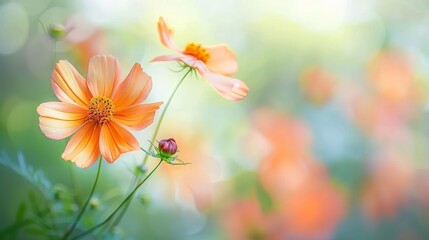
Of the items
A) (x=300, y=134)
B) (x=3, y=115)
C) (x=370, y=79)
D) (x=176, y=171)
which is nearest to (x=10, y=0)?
(x=3, y=115)

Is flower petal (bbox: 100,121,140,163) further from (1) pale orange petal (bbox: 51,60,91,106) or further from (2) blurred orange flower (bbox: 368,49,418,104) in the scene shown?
(2) blurred orange flower (bbox: 368,49,418,104)

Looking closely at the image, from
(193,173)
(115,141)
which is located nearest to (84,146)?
(115,141)

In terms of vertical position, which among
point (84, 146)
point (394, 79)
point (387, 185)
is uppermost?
point (84, 146)

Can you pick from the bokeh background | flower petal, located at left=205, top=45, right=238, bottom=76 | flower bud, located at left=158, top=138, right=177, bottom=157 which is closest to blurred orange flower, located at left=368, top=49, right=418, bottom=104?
the bokeh background

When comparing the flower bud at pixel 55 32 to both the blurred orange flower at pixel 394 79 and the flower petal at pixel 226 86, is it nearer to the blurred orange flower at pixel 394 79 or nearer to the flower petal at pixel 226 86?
the flower petal at pixel 226 86

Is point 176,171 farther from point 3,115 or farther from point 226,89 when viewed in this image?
point 226,89

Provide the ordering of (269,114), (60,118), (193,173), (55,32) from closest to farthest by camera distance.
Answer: (60,118), (55,32), (193,173), (269,114)

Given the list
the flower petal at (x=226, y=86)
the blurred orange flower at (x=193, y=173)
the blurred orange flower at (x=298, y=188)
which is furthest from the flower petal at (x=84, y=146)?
the blurred orange flower at (x=298, y=188)

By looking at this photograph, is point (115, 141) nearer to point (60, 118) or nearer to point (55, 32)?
point (60, 118)
